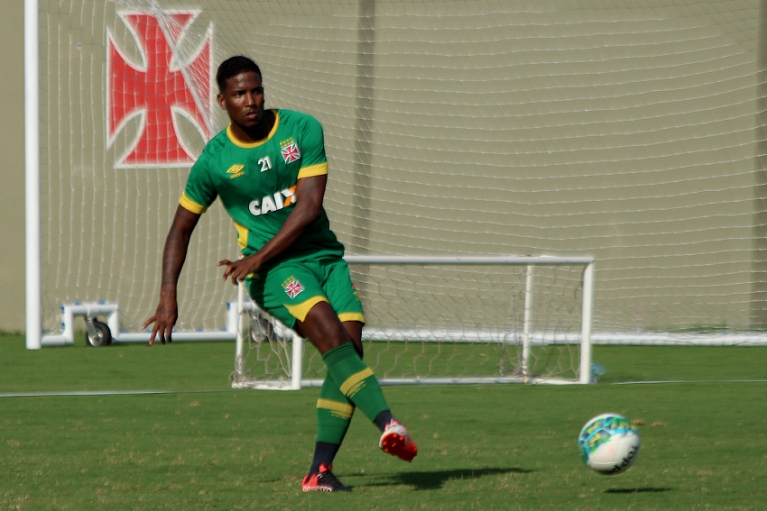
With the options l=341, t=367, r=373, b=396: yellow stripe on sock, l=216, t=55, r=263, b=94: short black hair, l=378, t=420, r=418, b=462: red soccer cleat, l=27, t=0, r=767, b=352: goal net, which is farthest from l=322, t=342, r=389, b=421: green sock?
l=27, t=0, r=767, b=352: goal net

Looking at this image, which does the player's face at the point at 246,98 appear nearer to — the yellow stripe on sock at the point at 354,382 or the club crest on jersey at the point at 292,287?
the club crest on jersey at the point at 292,287

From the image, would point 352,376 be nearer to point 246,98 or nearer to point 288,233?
point 288,233

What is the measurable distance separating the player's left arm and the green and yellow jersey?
0.08m

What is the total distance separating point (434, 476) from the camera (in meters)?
4.86

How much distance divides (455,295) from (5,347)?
4.48 meters

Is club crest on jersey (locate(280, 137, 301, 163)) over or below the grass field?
over

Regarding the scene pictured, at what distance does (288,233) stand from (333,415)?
0.76 metres

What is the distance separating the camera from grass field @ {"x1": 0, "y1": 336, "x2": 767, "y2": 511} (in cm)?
432

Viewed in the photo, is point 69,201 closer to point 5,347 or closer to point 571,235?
point 5,347

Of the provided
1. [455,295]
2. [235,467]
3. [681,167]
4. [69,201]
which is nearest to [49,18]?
[69,201]

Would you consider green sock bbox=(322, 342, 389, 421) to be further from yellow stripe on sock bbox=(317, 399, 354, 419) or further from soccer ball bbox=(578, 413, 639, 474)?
soccer ball bbox=(578, 413, 639, 474)

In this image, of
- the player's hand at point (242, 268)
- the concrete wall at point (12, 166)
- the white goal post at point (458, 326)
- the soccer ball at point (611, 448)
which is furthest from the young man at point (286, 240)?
the concrete wall at point (12, 166)

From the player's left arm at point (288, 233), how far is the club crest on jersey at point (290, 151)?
5.2 inches

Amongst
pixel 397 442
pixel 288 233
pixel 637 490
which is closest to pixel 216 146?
pixel 288 233
